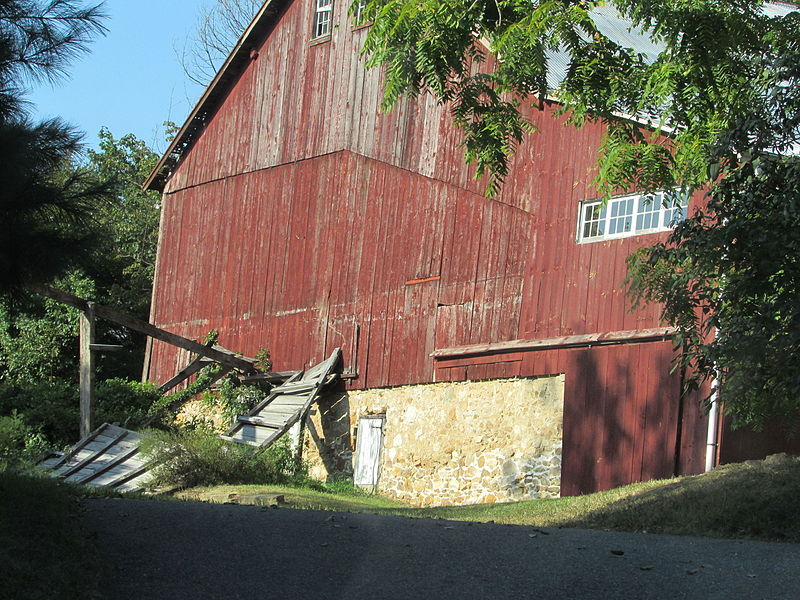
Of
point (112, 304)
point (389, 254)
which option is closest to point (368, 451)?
point (389, 254)

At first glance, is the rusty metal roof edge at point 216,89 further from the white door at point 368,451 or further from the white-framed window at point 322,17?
the white door at point 368,451

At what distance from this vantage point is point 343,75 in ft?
68.3

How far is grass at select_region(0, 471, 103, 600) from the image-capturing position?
603 cm

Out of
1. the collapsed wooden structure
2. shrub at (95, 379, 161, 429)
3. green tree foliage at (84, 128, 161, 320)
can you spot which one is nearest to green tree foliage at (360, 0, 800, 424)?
the collapsed wooden structure

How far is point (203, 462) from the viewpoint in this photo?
1482cm

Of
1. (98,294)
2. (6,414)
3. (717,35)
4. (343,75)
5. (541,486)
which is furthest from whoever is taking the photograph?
(98,294)

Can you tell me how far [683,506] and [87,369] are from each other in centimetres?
1144

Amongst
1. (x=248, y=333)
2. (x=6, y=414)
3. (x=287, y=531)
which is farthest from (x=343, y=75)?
(x=287, y=531)

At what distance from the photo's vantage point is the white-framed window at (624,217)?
Result: 47.7 ft

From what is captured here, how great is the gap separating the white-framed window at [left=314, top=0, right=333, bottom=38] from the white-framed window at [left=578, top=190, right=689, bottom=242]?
28.1 feet

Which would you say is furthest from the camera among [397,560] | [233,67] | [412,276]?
[233,67]

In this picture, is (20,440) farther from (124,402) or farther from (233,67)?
(233,67)

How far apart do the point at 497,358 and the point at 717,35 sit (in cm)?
710

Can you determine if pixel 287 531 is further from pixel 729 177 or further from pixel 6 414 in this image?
pixel 6 414
